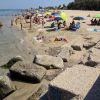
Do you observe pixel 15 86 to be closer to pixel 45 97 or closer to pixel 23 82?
pixel 23 82

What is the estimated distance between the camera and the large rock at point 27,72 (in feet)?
35.7

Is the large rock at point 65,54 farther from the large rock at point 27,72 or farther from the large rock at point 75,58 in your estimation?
the large rock at point 27,72

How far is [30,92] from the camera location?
10023mm

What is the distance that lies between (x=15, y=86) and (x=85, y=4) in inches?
2822

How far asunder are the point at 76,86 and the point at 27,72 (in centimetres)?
379

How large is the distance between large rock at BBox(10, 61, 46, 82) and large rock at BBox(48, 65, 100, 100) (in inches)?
89.8

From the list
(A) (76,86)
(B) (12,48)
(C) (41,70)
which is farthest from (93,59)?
(B) (12,48)

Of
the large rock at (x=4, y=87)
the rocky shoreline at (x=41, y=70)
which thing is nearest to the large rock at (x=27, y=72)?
the rocky shoreline at (x=41, y=70)

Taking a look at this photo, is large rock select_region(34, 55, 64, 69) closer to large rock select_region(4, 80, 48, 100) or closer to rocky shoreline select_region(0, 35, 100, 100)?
rocky shoreline select_region(0, 35, 100, 100)

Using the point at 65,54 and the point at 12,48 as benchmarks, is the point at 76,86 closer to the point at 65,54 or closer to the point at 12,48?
the point at 65,54

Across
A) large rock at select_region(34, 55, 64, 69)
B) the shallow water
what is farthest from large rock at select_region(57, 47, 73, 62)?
the shallow water

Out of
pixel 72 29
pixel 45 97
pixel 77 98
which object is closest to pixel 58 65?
pixel 45 97

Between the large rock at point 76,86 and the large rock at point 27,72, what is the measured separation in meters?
2.28

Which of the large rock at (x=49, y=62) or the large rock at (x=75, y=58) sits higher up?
the large rock at (x=49, y=62)
